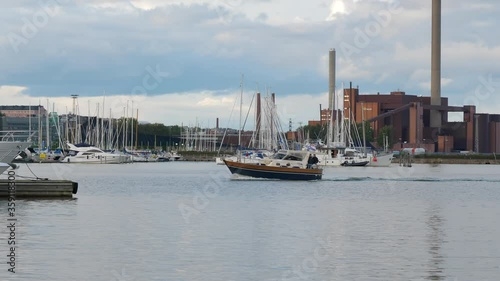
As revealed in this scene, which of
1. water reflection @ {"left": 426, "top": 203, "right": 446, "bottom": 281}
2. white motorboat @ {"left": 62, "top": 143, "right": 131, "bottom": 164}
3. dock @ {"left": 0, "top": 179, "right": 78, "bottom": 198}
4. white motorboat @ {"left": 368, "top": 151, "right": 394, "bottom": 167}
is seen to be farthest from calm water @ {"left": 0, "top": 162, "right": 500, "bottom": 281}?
white motorboat @ {"left": 62, "top": 143, "right": 131, "bottom": 164}

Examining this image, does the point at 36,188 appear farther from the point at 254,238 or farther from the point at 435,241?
the point at 435,241

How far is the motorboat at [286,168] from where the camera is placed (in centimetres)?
8906

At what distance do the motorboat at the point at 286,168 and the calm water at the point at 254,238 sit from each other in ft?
58.4

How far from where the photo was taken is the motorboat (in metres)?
89.1

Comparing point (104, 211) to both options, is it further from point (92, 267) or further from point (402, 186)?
point (402, 186)

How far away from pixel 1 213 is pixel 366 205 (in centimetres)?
2373

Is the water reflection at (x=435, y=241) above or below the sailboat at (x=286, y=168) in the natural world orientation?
below

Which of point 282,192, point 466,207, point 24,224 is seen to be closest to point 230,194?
point 282,192

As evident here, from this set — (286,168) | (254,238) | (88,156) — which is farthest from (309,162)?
(88,156)

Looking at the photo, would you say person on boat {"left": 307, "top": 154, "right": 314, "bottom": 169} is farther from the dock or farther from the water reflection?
the dock

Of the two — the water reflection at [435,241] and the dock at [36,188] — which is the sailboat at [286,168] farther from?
the dock at [36,188]

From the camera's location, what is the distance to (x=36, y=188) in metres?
59.0

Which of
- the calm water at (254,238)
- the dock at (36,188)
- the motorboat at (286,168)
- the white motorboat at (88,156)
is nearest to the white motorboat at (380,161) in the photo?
the white motorboat at (88,156)

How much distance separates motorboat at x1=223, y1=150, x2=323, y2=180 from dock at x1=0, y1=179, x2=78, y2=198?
102 feet
